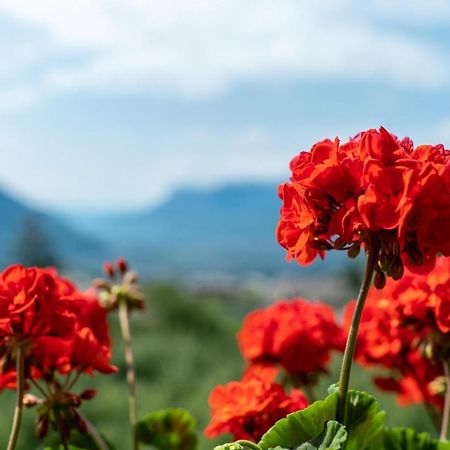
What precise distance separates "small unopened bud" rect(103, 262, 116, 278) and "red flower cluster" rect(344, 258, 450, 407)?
20.7 inches

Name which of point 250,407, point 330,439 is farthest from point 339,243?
point 250,407

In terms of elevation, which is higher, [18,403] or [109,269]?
[109,269]

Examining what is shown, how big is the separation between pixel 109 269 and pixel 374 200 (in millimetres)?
864

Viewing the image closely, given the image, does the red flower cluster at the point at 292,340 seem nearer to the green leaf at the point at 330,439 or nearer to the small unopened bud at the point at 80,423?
the small unopened bud at the point at 80,423

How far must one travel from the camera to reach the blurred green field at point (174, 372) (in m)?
4.98

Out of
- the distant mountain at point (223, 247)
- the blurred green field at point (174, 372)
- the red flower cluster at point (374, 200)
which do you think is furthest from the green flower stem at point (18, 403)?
the distant mountain at point (223, 247)

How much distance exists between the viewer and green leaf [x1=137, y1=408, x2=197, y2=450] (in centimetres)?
153

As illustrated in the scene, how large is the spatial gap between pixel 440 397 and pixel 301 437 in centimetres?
93

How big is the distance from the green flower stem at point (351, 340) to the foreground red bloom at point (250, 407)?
0.83 feet

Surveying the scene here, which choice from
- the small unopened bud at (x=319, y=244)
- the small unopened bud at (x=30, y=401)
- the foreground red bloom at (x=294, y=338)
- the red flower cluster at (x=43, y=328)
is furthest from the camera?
the foreground red bloom at (x=294, y=338)

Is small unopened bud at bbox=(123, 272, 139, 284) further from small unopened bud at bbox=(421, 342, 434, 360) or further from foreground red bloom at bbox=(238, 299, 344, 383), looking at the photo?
small unopened bud at bbox=(421, 342, 434, 360)

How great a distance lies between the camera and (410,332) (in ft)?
5.64

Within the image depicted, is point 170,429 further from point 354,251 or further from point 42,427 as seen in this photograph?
point 354,251

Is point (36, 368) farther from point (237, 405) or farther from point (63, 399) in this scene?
point (237, 405)
